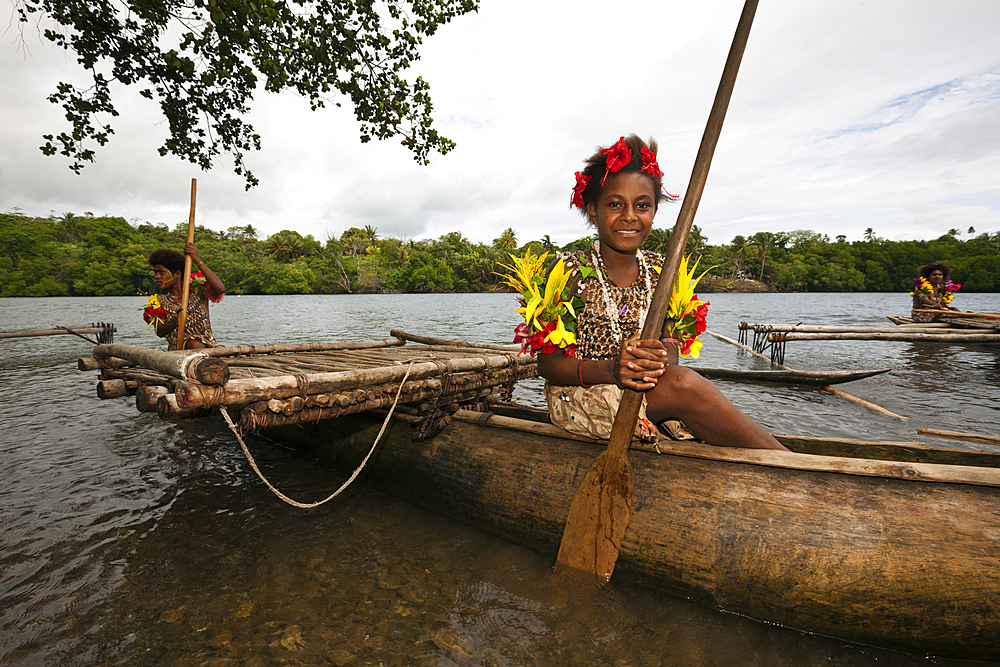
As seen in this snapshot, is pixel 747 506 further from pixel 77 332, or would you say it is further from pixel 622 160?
pixel 77 332

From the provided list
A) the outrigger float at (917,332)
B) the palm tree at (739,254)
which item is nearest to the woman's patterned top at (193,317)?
the outrigger float at (917,332)

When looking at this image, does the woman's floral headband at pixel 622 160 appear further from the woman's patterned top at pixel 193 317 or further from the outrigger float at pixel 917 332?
the outrigger float at pixel 917 332

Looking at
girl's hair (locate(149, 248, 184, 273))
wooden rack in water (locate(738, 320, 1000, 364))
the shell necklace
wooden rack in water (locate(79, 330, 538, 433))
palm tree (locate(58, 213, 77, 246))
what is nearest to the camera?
wooden rack in water (locate(79, 330, 538, 433))

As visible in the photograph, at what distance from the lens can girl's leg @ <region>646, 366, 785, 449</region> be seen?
232cm

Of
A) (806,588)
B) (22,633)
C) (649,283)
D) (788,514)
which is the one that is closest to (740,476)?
(788,514)

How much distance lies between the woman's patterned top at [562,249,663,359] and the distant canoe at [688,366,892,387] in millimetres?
5389

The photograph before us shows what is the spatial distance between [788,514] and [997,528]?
0.77 meters

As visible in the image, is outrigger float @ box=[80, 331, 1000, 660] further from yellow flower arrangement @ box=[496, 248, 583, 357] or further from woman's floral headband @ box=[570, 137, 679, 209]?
woman's floral headband @ box=[570, 137, 679, 209]

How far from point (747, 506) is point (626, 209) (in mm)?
1768

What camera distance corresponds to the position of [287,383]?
278 cm

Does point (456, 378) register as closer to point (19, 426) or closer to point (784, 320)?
point (19, 426)

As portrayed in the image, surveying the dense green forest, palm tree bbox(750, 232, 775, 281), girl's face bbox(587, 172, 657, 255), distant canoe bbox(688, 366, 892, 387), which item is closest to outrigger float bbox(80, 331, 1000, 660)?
girl's face bbox(587, 172, 657, 255)

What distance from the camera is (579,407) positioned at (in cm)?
263

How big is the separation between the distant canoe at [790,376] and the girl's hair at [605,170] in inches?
219
